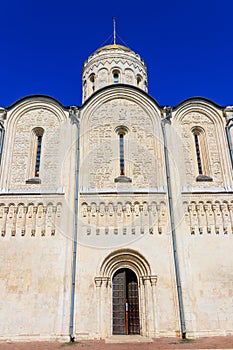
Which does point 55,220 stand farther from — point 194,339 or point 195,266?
point 194,339

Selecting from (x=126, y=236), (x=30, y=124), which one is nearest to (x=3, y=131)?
(x=30, y=124)

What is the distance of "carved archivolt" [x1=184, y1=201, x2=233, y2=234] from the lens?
12.5 m

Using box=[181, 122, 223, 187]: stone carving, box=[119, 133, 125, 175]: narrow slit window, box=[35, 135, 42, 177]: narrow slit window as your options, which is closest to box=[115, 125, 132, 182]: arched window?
box=[119, 133, 125, 175]: narrow slit window

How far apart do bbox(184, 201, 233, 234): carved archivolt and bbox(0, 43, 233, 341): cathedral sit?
4cm

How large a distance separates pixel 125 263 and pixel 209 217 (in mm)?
4094

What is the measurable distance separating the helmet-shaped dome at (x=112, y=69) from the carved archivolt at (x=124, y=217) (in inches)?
354

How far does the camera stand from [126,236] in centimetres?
1227

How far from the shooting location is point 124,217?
12.6 m

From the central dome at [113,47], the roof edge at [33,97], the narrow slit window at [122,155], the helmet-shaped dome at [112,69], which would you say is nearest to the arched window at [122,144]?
the narrow slit window at [122,155]

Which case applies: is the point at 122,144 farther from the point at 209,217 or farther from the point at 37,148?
the point at 209,217

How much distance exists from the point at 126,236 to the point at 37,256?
3673mm

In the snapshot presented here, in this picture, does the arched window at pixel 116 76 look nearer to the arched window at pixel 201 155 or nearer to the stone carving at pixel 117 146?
the stone carving at pixel 117 146

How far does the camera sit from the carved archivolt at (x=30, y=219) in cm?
1225

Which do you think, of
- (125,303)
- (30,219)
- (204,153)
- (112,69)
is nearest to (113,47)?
(112,69)
